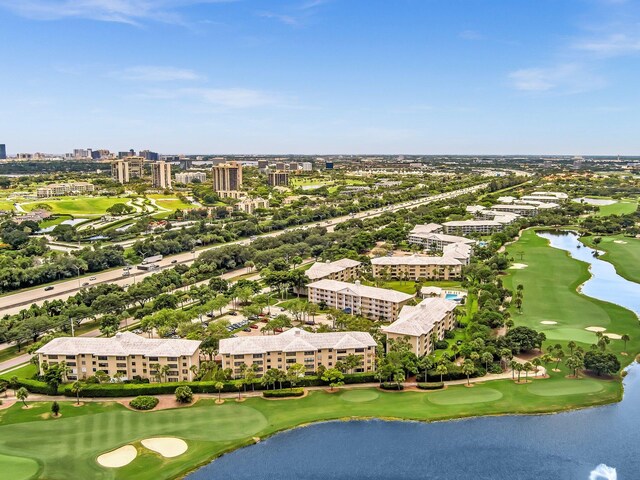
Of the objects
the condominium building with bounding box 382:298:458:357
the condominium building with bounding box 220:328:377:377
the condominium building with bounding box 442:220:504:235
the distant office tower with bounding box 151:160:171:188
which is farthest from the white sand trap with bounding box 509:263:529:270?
the distant office tower with bounding box 151:160:171:188

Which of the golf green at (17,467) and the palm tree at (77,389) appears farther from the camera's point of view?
the palm tree at (77,389)

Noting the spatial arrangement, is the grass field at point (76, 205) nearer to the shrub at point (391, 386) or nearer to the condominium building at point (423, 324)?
the condominium building at point (423, 324)

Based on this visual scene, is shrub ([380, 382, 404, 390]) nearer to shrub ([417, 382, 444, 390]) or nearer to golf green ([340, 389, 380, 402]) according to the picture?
golf green ([340, 389, 380, 402])

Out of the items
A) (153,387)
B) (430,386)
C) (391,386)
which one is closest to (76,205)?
(153,387)

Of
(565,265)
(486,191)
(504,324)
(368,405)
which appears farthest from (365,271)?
(486,191)

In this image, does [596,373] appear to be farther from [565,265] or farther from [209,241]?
[209,241]

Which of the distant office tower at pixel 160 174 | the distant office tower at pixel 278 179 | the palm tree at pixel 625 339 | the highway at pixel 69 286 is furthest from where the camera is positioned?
the distant office tower at pixel 278 179

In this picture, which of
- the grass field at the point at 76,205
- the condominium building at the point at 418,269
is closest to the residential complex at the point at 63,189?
the grass field at the point at 76,205

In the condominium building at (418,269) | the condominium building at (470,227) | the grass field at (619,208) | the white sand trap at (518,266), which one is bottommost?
the white sand trap at (518,266)
